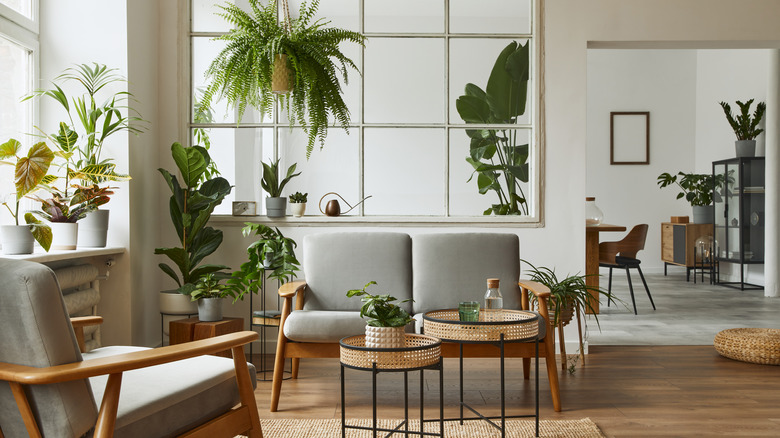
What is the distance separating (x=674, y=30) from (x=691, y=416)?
266 centimetres

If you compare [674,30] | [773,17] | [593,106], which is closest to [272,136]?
[674,30]

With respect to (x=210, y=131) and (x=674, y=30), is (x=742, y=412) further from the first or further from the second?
(x=210, y=131)

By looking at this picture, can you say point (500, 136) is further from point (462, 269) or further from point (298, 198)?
point (298, 198)

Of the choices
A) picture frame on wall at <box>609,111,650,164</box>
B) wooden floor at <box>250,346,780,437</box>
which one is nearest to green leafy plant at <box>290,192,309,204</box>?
wooden floor at <box>250,346,780,437</box>

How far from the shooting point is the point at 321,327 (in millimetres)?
3186

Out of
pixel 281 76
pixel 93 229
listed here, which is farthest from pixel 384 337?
pixel 93 229

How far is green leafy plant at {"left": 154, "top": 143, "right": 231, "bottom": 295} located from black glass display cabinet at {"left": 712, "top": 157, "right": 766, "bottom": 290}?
6.55m

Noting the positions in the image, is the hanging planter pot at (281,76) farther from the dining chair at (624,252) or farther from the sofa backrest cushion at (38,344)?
the dining chair at (624,252)

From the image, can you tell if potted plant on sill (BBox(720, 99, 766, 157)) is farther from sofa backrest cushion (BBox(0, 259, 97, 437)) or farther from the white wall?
sofa backrest cushion (BBox(0, 259, 97, 437))

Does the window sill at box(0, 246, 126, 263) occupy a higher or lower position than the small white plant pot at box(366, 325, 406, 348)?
higher

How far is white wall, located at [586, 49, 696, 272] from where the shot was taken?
1015 cm

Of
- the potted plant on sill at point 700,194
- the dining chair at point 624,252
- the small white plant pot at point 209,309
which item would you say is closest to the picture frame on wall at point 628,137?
the potted plant on sill at point 700,194

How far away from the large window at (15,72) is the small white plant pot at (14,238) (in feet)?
1.27

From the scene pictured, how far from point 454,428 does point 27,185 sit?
2.12 m
